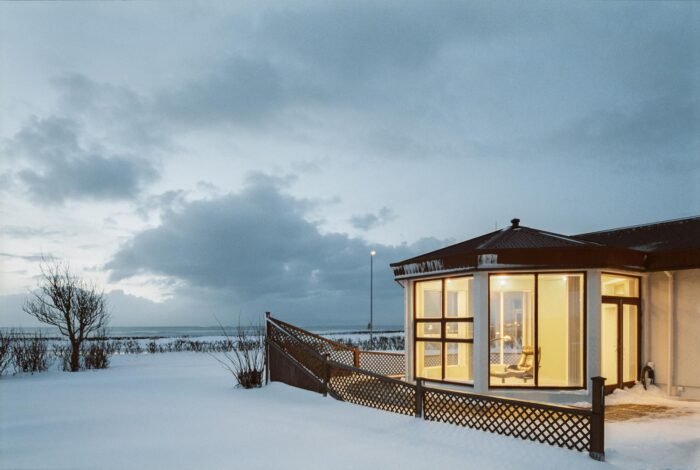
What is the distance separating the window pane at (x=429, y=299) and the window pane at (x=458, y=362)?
71cm

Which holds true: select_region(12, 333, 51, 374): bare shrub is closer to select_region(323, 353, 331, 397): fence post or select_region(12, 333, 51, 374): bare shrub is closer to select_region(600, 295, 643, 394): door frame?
select_region(323, 353, 331, 397): fence post

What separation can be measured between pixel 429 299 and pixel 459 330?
39.0 inches

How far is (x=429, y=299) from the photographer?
34.4ft

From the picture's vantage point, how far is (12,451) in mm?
6766

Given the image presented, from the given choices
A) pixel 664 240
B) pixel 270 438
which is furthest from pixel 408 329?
pixel 664 240

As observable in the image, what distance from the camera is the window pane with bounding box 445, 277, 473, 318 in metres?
9.74

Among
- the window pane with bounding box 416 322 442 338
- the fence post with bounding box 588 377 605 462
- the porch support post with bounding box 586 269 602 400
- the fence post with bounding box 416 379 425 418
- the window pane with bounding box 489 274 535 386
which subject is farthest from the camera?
the window pane with bounding box 489 274 535 386

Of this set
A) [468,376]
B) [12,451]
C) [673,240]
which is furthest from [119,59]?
[673,240]

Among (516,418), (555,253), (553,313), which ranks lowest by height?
(516,418)

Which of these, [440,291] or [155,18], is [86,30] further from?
[440,291]

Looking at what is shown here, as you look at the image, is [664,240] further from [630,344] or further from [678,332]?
[630,344]

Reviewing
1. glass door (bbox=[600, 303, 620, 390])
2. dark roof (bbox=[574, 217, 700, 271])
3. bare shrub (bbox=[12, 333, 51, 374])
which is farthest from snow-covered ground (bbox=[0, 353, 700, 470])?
bare shrub (bbox=[12, 333, 51, 374])

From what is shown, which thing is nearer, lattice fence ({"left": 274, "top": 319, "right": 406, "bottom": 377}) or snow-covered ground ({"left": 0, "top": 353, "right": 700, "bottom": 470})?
snow-covered ground ({"left": 0, "top": 353, "right": 700, "bottom": 470})

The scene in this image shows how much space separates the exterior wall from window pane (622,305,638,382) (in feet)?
0.94
